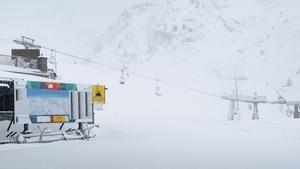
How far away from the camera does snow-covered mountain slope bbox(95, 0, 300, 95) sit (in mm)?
93750

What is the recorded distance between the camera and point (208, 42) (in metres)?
103

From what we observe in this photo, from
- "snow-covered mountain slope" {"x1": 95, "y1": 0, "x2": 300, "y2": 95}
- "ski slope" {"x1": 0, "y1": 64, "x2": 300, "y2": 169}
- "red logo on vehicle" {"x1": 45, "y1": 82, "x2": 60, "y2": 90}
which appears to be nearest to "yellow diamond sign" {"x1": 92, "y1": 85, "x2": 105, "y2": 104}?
"ski slope" {"x1": 0, "y1": 64, "x2": 300, "y2": 169}

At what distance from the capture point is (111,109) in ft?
194

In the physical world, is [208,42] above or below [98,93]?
above

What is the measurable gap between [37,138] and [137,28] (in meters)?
93.3

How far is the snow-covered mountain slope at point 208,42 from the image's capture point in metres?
93.8

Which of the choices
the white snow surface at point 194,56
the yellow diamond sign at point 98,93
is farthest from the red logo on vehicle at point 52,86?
the white snow surface at point 194,56

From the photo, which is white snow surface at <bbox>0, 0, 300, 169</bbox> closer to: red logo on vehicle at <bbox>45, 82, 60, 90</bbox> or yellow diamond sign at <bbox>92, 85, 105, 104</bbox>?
yellow diamond sign at <bbox>92, 85, 105, 104</bbox>

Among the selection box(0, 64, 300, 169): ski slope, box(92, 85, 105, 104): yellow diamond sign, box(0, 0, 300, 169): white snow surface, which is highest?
box(0, 0, 300, 169): white snow surface

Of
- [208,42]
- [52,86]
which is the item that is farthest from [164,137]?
[208,42]

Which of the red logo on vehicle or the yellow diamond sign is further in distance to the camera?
the yellow diamond sign

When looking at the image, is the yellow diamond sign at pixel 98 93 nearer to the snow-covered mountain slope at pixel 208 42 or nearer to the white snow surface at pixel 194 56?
the white snow surface at pixel 194 56

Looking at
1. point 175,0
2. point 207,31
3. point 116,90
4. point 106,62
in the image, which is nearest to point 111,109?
point 116,90

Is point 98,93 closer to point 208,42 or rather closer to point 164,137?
point 164,137
